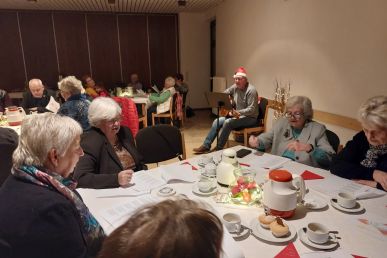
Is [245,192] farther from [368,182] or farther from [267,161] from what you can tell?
[368,182]

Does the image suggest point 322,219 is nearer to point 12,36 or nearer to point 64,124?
point 64,124

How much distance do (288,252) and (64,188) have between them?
0.91m

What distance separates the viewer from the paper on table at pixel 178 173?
1773 mm

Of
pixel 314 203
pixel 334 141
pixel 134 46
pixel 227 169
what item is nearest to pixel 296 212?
pixel 314 203

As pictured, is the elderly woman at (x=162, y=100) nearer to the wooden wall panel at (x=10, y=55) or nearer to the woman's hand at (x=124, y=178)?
the wooden wall panel at (x=10, y=55)

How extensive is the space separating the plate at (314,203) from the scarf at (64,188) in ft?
3.20

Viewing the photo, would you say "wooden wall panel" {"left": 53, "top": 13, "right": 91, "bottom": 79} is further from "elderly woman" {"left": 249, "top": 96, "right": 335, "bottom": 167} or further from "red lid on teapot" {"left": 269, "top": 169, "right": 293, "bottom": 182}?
"red lid on teapot" {"left": 269, "top": 169, "right": 293, "bottom": 182}

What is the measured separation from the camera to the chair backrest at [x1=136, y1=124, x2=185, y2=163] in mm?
2471

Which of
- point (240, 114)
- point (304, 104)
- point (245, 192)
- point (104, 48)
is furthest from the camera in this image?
point (104, 48)

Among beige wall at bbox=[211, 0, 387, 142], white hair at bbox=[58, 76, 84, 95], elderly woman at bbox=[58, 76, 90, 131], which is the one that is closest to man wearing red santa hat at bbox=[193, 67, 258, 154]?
beige wall at bbox=[211, 0, 387, 142]

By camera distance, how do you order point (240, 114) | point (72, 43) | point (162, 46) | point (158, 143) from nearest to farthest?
point (158, 143) → point (240, 114) → point (72, 43) → point (162, 46)

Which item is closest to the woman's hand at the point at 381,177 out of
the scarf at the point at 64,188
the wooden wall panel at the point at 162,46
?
the scarf at the point at 64,188

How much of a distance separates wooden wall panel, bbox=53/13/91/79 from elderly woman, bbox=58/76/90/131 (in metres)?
4.30

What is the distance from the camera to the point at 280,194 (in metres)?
1.25
